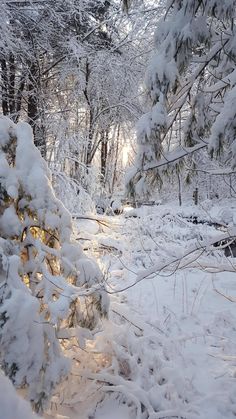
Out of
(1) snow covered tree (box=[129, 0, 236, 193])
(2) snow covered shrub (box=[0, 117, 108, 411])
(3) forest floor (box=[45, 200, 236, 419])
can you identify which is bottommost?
(3) forest floor (box=[45, 200, 236, 419])

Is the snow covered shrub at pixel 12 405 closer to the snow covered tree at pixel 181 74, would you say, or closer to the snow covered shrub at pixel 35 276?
the snow covered shrub at pixel 35 276

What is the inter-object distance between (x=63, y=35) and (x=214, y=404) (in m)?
9.80

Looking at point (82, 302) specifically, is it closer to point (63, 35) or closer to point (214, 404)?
point (214, 404)

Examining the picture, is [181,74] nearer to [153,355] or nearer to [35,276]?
[35,276]

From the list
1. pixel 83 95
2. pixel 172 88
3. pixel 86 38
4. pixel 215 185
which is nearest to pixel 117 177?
pixel 215 185

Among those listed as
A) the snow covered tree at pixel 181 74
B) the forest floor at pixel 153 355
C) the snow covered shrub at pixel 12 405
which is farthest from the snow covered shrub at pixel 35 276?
the snow covered tree at pixel 181 74

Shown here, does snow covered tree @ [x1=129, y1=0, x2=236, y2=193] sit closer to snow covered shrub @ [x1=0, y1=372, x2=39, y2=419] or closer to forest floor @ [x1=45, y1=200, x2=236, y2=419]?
forest floor @ [x1=45, y1=200, x2=236, y2=419]

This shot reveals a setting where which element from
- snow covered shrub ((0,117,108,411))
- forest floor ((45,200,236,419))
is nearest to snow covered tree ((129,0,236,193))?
forest floor ((45,200,236,419))

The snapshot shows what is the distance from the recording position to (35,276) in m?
3.32

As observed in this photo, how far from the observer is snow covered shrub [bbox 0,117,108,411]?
283cm

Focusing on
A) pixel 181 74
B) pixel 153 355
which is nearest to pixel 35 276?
pixel 153 355

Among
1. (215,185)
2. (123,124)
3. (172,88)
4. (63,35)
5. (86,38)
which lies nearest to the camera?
(172,88)

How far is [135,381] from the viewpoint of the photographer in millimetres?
3820

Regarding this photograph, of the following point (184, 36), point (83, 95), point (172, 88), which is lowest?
point (172, 88)
